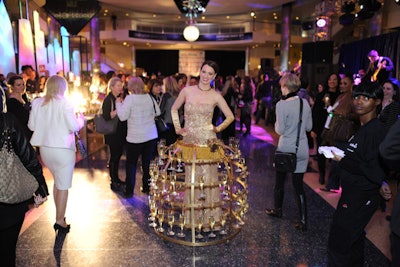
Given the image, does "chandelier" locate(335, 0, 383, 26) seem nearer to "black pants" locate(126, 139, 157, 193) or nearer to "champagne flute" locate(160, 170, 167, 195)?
"black pants" locate(126, 139, 157, 193)

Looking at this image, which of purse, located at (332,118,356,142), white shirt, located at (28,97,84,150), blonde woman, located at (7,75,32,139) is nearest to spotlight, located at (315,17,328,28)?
purse, located at (332,118,356,142)

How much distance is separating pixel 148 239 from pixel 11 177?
1.79 meters

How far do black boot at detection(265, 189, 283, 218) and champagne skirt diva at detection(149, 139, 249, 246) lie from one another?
594 millimetres

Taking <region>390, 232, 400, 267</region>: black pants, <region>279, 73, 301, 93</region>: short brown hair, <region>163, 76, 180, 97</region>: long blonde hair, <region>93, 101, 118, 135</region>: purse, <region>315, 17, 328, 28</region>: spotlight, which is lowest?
<region>390, 232, 400, 267</region>: black pants

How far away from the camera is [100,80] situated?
7922 millimetres

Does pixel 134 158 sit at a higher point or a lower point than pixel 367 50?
lower

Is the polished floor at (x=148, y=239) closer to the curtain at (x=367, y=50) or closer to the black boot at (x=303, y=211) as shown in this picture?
the black boot at (x=303, y=211)

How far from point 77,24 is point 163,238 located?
890 cm

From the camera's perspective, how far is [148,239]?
3541 mm

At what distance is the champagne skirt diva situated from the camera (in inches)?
131

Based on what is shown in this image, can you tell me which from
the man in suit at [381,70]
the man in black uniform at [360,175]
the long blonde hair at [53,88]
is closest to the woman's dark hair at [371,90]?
the man in black uniform at [360,175]

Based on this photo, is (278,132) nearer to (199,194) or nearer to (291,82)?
(291,82)

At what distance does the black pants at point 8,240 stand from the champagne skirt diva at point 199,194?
1.38 metres

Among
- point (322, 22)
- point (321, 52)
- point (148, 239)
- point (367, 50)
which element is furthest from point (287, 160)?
point (367, 50)
